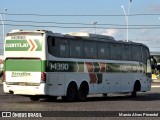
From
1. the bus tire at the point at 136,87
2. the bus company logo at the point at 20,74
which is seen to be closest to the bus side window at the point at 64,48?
the bus company logo at the point at 20,74

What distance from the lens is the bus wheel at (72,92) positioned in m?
26.5

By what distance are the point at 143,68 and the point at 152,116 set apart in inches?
660

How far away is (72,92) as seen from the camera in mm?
26750

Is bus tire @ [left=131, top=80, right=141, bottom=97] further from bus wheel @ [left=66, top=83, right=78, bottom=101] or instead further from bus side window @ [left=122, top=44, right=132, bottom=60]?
bus wheel @ [left=66, top=83, right=78, bottom=101]

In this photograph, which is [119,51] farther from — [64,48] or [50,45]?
[50,45]

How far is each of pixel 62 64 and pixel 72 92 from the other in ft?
5.60

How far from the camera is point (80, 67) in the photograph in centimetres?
2738

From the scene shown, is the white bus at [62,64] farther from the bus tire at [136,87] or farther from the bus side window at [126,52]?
the bus tire at [136,87]

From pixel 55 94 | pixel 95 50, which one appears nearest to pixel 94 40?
pixel 95 50

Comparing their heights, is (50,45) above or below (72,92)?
above

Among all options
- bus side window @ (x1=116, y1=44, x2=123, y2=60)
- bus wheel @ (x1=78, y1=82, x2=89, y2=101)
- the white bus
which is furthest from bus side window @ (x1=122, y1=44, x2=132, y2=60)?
bus wheel @ (x1=78, y1=82, x2=89, y2=101)

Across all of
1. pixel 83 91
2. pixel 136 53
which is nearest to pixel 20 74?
pixel 83 91

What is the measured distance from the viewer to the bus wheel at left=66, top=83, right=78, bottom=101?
26.5 meters

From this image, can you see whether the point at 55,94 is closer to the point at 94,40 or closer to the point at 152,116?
the point at 94,40
